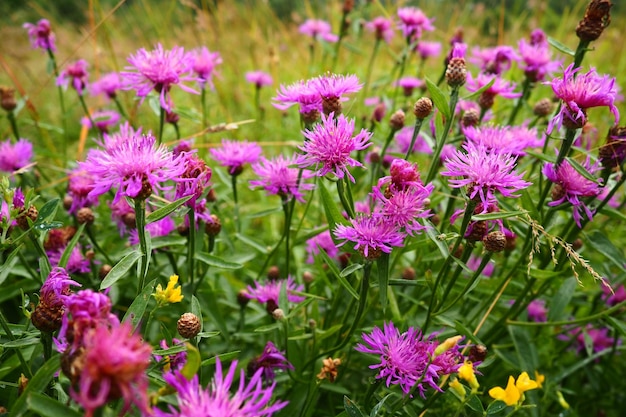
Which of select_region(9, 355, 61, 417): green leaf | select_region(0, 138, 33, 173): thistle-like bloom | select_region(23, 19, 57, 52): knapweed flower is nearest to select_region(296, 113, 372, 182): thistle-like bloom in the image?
select_region(9, 355, 61, 417): green leaf

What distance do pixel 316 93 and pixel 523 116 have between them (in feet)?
7.63

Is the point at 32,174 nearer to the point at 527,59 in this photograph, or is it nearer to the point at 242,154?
the point at 242,154

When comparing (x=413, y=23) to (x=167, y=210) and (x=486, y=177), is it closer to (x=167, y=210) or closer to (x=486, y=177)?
(x=486, y=177)

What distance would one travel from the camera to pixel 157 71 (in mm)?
1683

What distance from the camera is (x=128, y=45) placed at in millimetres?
5973

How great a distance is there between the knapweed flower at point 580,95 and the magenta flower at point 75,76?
6.35ft

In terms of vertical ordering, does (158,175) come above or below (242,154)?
above

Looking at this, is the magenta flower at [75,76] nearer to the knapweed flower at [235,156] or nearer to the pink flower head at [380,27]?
the knapweed flower at [235,156]

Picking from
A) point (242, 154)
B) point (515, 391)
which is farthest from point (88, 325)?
point (242, 154)

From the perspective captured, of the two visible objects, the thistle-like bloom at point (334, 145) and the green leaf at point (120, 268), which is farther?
the thistle-like bloom at point (334, 145)

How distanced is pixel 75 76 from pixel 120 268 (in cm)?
155

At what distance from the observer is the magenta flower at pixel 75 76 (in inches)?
92.2

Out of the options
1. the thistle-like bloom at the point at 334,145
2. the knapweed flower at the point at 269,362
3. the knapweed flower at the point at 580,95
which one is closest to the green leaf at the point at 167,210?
the thistle-like bloom at the point at 334,145

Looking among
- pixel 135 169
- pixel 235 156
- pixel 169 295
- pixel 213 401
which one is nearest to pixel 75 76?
pixel 235 156
